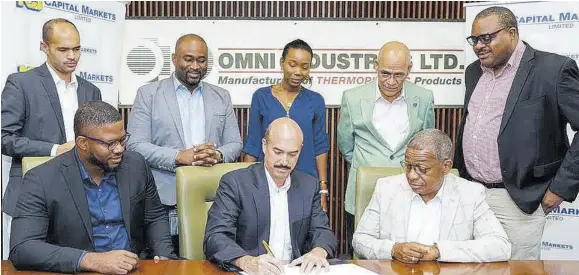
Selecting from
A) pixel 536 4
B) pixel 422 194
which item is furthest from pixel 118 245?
pixel 536 4

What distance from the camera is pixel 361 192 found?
9.52 ft

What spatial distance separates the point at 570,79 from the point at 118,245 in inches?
83.1

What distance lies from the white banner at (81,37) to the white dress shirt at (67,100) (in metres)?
0.50

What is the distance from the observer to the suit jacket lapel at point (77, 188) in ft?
8.25

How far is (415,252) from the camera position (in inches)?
94.3

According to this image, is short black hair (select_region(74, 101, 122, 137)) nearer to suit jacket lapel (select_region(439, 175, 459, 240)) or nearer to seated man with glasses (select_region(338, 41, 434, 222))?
suit jacket lapel (select_region(439, 175, 459, 240))

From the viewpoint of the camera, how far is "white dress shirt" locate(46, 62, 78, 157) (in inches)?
137

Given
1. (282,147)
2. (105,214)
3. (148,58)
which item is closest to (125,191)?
(105,214)

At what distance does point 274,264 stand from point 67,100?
6.06 feet

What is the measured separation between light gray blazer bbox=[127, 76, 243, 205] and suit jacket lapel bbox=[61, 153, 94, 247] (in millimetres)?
749

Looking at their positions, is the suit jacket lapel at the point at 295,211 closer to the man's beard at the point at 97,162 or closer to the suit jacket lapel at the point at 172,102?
the man's beard at the point at 97,162

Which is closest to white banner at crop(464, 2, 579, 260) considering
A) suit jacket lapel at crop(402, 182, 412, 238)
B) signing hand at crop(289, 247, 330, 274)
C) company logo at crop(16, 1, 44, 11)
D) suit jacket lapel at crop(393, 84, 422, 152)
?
suit jacket lapel at crop(393, 84, 422, 152)

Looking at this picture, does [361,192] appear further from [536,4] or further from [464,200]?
[536,4]

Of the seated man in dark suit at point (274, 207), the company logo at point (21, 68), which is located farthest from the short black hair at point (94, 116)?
the company logo at point (21, 68)
